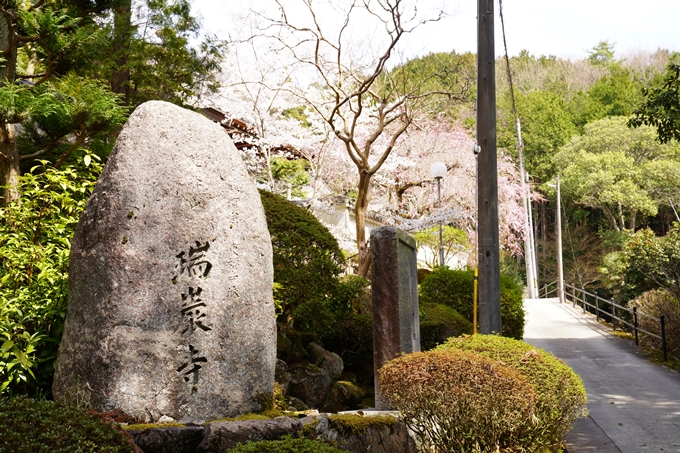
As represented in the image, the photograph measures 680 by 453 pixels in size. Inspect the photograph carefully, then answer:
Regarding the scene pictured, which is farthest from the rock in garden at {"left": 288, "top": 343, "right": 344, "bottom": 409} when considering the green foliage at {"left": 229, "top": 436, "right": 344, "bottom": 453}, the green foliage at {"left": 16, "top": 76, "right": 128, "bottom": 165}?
the green foliage at {"left": 229, "top": 436, "right": 344, "bottom": 453}

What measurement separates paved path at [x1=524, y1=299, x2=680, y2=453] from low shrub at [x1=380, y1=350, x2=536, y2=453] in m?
2.41

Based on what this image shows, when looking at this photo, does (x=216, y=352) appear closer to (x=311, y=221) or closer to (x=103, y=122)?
(x=103, y=122)

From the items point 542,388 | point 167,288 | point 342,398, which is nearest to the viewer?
point 167,288

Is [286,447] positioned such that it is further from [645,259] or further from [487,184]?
[645,259]

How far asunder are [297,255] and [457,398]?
14.0 ft

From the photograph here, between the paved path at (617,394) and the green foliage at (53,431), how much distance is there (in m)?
5.98

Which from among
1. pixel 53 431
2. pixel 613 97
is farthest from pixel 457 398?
pixel 613 97

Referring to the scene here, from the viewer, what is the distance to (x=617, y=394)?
36.1 ft

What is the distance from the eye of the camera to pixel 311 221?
9.95 metres

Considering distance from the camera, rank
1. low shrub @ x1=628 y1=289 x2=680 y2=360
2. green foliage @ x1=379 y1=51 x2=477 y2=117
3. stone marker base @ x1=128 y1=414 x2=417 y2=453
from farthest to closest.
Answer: green foliage @ x1=379 y1=51 x2=477 y2=117, low shrub @ x1=628 y1=289 x2=680 y2=360, stone marker base @ x1=128 y1=414 x2=417 y2=453

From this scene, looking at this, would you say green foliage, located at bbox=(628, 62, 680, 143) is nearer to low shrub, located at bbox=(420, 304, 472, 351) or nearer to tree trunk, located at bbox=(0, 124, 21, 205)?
low shrub, located at bbox=(420, 304, 472, 351)

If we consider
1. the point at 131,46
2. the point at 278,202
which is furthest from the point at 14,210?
the point at 131,46

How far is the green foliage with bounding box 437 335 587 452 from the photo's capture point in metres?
6.78

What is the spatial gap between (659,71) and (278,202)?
51.1 meters
